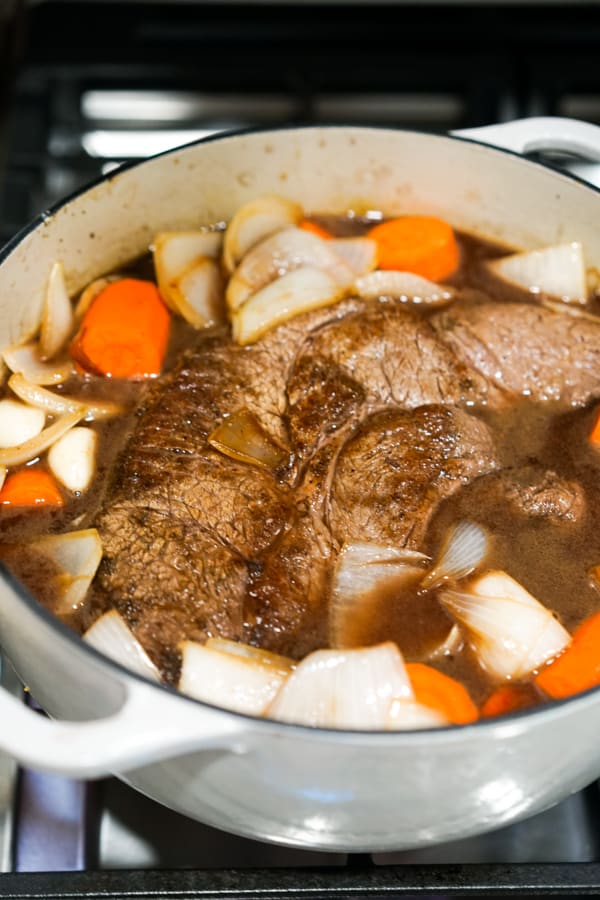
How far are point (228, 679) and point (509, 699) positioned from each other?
1.39ft

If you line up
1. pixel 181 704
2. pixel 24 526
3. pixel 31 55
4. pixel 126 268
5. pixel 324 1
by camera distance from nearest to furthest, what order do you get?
pixel 181 704 → pixel 24 526 → pixel 126 268 → pixel 31 55 → pixel 324 1

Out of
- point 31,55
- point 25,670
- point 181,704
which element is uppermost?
point 31,55

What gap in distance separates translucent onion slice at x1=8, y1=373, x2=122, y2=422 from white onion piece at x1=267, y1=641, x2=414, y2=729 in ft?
2.32

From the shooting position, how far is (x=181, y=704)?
116 centimetres

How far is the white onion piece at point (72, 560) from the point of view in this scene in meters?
1.55

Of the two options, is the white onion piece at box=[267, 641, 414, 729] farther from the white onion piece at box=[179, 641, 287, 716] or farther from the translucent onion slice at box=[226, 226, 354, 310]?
the translucent onion slice at box=[226, 226, 354, 310]

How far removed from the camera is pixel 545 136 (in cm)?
205

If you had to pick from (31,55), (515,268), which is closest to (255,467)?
(515,268)

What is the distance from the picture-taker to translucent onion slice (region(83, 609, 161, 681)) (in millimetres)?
1419

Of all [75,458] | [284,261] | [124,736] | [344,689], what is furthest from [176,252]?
[124,736]

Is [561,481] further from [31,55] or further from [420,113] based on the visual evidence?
[31,55]

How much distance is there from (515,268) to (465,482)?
66cm

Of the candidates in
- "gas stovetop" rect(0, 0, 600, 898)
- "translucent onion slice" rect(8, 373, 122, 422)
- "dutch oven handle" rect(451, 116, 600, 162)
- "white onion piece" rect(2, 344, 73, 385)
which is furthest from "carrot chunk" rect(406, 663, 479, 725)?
"gas stovetop" rect(0, 0, 600, 898)

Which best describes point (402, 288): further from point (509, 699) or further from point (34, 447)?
point (509, 699)
